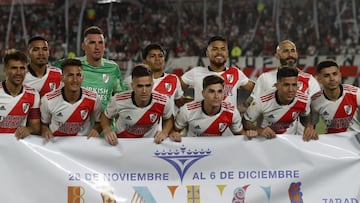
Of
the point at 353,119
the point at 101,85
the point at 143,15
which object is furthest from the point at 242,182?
the point at 143,15

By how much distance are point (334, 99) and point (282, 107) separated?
1.49ft

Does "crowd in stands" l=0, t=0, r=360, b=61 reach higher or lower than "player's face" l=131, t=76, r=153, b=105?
higher

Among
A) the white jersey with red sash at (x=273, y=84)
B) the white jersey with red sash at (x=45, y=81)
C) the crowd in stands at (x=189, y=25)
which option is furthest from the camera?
the crowd in stands at (x=189, y=25)

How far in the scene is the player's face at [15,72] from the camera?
453cm

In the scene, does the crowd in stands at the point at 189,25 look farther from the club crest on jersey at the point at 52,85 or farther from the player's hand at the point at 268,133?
the player's hand at the point at 268,133

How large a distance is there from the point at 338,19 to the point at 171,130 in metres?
15.2

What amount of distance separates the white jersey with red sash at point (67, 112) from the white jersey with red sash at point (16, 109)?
8 cm

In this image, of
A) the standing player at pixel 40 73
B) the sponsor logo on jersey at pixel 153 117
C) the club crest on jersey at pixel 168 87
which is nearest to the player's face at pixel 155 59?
the club crest on jersey at pixel 168 87

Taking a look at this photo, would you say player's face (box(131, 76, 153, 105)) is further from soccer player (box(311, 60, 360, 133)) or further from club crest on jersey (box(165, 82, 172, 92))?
soccer player (box(311, 60, 360, 133))

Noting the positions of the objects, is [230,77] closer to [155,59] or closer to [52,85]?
[155,59]

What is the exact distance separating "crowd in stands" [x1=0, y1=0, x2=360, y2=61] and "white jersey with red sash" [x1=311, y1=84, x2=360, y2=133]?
1251 centimetres

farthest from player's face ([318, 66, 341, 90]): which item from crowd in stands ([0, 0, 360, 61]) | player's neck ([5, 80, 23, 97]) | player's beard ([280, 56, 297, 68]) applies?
crowd in stands ([0, 0, 360, 61])

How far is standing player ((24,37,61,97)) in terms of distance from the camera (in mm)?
5199

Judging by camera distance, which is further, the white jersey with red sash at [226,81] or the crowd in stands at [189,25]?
the crowd in stands at [189,25]
